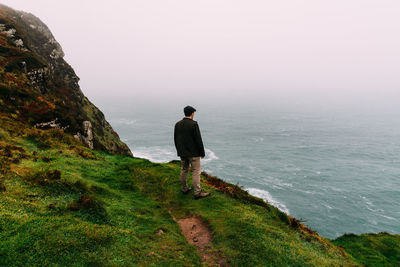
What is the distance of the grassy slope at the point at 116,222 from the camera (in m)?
5.61

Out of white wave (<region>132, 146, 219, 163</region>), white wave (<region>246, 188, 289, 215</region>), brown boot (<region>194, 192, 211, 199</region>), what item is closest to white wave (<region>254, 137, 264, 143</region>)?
white wave (<region>132, 146, 219, 163</region>)

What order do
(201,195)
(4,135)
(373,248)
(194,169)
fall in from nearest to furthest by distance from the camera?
(194,169) < (201,195) < (4,135) < (373,248)

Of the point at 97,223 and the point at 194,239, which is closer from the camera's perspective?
the point at 97,223

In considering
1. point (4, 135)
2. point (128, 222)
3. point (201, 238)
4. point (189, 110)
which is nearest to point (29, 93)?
point (4, 135)

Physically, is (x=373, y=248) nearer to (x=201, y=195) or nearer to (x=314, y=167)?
(x=201, y=195)

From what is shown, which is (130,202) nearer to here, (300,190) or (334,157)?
(300,190)

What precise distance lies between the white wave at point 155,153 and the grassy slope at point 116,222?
80.5 metres

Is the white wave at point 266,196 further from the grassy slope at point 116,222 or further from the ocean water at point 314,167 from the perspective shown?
the grassy slope at point 116,222

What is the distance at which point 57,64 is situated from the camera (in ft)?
164

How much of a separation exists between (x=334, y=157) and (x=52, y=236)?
382 ft

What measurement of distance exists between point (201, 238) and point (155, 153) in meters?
95.1

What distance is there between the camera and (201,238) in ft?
26.8

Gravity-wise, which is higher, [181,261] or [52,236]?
[52,236]

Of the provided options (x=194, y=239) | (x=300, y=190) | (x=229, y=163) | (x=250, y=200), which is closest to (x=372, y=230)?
(x=300, y=190)
